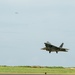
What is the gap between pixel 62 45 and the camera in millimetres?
155250

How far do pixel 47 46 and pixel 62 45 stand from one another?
40.1 ft

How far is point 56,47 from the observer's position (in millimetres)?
149375

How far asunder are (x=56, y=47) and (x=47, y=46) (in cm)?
587

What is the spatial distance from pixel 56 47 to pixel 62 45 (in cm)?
649

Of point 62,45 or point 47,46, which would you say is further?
point 62,45

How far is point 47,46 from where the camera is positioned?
145 meters
